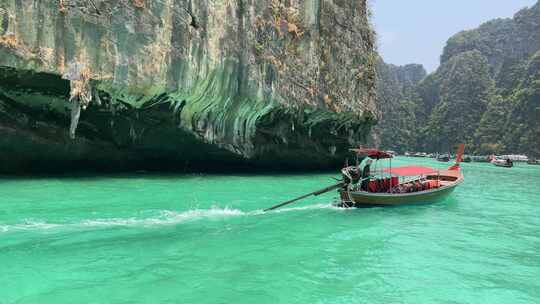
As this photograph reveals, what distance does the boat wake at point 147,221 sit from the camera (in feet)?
29.5

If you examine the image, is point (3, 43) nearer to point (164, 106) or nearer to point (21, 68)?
point (21, 68)

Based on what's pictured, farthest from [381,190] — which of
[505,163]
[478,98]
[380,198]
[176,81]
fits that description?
[478,98]

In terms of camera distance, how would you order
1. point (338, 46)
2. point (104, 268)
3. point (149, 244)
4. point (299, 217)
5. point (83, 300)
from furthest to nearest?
point (338, 46) → point (299, 217) → point (149, 244) → point (104, 268) → point (83, 300)

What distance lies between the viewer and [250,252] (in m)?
7.84

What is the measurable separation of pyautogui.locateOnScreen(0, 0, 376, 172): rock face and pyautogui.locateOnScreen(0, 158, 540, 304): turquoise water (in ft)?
14.1

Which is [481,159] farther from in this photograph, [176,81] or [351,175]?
[176,81]

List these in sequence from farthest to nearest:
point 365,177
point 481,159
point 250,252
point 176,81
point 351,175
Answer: point 481,159, point 176,81, point 365,177, point 351,175, point 250,252

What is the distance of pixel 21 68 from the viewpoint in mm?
13891

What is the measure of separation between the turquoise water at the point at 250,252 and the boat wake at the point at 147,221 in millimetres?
29

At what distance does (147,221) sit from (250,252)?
353 cm

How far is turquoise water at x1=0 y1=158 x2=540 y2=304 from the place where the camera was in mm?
5953

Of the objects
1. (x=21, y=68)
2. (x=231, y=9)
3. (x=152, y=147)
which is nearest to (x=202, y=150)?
(x=152, y=147)

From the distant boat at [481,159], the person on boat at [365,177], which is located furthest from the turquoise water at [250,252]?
the distant boat at [481,159]

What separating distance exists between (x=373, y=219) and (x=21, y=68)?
13133 mm
